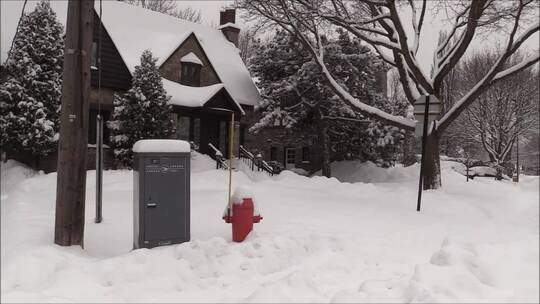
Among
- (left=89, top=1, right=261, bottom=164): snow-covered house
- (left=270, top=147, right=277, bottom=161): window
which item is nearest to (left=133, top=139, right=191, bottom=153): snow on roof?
(left=89, top=1, right=261, bottom=164): snow-covered house

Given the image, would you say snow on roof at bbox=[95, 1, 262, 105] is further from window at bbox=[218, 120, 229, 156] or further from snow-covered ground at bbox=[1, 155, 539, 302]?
snow-covered ground at bbox=[1, 155, 539, 302]

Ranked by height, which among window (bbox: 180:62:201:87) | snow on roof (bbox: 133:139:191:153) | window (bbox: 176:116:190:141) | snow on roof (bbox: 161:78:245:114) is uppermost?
window (bbox: 180:62:201:87)

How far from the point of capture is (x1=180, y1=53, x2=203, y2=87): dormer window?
2238 cm

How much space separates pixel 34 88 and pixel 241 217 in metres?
12.8

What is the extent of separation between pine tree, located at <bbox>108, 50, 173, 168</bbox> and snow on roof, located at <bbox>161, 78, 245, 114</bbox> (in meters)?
2.63

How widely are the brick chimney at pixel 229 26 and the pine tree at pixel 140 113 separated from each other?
475 inches

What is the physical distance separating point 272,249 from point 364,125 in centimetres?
1731

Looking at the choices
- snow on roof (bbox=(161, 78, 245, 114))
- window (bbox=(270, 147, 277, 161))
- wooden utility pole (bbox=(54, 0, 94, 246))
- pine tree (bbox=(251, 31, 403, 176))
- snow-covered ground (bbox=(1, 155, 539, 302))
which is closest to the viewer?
snow-covered ground (bbox=(1, 155, 539, 302))

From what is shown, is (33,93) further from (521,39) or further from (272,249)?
(521,39)

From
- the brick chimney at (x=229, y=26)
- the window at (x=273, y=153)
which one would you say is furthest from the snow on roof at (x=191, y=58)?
the window at (x=273, y=153)

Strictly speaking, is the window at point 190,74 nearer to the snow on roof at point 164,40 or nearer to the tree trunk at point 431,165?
the snow on roof at point 164,40

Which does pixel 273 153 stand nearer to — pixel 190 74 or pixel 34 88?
pixel 190 74

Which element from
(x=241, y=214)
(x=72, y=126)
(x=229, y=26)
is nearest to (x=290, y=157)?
(x=229, y=26)

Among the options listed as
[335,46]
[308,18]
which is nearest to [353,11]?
[308,18]
